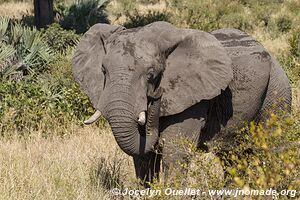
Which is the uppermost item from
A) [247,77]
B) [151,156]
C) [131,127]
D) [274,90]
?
[247,77]

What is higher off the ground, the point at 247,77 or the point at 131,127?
the point at 247,77

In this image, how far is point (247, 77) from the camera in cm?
490

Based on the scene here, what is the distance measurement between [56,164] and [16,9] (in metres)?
19.2

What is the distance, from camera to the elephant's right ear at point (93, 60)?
4691 mm

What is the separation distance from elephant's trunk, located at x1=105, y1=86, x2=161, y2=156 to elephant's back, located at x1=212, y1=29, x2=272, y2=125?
847 mm

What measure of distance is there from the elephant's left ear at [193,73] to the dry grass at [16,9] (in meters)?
17.7

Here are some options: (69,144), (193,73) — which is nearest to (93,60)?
(193,73)

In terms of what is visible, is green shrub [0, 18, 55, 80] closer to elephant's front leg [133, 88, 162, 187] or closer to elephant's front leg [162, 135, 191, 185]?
elephant's front leg [133, 88, 162, 187]

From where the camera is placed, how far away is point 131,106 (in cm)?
403

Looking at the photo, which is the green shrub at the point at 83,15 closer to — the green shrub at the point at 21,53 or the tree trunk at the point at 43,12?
the tree trunk at the point at 43,12

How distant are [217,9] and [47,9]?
7.83m

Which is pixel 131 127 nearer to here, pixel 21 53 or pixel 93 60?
pixel 93 60

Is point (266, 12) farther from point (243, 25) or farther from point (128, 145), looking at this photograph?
point (128, 145)

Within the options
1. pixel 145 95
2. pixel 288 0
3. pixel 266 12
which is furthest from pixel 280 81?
pixel 288 0
